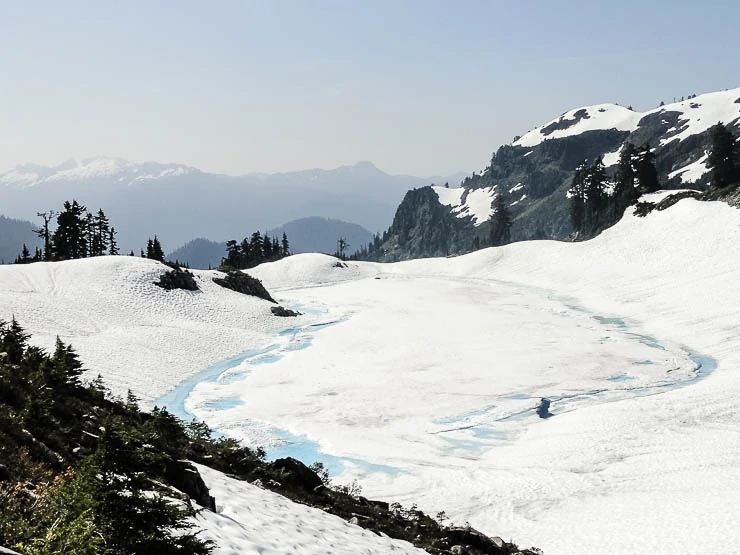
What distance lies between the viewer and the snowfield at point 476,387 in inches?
749

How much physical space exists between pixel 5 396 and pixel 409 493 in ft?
48.4

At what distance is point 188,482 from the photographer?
11.2m

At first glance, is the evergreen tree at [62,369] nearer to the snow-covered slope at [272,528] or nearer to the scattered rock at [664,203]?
the snow-covered slope at [272,528]

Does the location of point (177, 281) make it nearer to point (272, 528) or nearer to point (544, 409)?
point (544, 409)

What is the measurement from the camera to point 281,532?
1167 centimetres

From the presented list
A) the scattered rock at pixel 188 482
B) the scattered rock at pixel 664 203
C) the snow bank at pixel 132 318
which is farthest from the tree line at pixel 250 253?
the scattered rock at pixel 188 482

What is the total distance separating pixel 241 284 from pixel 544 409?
51.6 meters

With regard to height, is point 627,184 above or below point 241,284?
above

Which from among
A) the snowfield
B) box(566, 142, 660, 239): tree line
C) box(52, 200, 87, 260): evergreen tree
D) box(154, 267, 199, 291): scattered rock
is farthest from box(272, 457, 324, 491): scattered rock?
box(566, 142, 660, 239): tree line

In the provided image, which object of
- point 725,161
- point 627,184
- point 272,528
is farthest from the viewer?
point 627,184

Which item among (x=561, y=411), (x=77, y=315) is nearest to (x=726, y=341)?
(x=561, y=411)

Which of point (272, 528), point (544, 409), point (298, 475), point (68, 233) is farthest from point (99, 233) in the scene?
point (272, 528)

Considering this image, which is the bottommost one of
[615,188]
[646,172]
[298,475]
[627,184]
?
[298,475]

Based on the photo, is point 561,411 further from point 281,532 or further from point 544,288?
point 544,288
